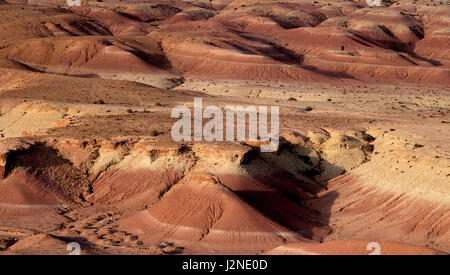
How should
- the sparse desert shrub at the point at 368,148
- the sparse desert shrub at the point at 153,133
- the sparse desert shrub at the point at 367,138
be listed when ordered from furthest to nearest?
the sparse desert shrub at the point at 367,138 < the sparse desert shrub at the point at 368,148 < the sparse desert shrub at the point at 153,133

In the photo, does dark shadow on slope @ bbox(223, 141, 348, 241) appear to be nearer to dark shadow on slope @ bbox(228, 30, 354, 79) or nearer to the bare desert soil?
the bare desert soil

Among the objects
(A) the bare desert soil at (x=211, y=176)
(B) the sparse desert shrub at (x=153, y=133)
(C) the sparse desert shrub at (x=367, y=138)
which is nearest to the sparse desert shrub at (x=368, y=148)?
(A) the bare desert soil at (x=211, y=176)

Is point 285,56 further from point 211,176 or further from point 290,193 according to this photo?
point 211,176

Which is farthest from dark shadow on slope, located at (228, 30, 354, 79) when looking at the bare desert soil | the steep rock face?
the steep rock face

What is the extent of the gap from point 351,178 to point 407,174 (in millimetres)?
3837

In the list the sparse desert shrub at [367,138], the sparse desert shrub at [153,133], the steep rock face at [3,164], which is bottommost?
the steep rock face at [3,164]

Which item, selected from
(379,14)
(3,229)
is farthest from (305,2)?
(3,229)

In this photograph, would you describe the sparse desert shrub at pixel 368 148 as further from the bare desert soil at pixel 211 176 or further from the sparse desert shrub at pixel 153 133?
the sparse desert shrub at pixel 153 133

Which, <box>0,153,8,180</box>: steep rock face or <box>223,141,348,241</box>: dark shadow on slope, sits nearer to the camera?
<box>223,141,348,241</box>: dark shadow on slope

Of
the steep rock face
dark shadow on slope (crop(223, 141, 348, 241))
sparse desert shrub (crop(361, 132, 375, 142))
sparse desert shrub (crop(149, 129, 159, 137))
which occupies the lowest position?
dark shadow on slope (crop(223, 141, 348, 241))
